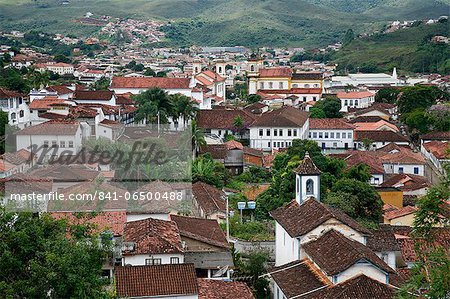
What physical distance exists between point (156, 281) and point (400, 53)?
88082mm

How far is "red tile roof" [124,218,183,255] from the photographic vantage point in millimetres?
16328

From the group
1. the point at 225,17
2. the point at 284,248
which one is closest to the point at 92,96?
the point at 284,248

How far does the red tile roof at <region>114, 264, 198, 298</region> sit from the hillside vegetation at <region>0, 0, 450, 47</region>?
128 meters

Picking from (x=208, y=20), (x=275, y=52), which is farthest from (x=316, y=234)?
(x=208, y=20)

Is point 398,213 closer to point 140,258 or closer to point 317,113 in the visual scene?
point 140,258

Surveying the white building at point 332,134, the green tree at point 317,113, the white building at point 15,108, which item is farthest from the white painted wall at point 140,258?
the green tree at point 317,113

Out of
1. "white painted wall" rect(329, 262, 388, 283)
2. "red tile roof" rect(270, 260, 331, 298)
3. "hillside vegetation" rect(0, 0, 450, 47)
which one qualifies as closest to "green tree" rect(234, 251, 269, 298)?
"red tile roof" rect(270, 260, 331, 298)

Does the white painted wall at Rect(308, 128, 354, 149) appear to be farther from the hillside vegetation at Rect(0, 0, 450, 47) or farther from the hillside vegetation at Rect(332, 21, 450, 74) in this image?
the hillside vegetation at Rect(0, 0, 450, 47)

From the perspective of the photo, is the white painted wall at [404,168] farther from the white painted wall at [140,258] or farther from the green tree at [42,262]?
the green tree at [42,262]

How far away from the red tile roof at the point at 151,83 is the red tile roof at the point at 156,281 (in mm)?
35373

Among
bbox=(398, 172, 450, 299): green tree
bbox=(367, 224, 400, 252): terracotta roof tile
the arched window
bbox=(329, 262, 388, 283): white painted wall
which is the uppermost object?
bbox=(398, 172, 450, 299): green tree

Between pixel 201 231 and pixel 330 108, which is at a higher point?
pixel 330 108

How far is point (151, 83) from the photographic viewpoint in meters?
50.9

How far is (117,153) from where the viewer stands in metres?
27.8
